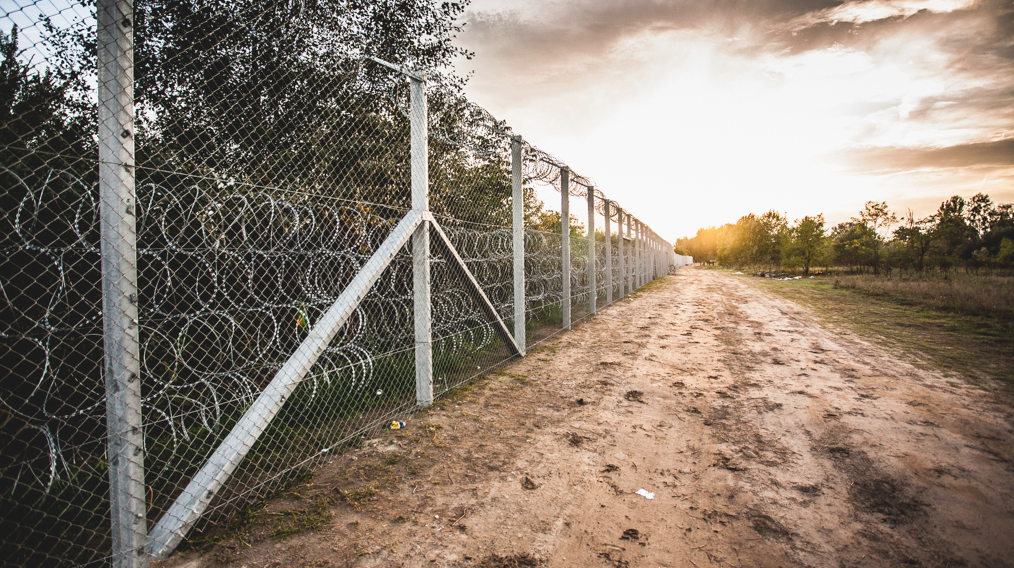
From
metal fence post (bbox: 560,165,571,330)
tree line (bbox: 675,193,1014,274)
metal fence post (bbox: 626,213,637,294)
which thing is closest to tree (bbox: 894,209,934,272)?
tree line (bbox: 675,193,1014,274)

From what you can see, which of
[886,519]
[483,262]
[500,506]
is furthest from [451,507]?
[483,262]

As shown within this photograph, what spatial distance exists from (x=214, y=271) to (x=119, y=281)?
1276 millimetres

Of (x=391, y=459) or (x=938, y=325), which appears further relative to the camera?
(x=938, y=325)

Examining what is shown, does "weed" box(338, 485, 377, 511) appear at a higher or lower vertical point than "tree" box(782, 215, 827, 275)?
lower

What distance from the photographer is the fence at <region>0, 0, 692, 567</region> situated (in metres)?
1.80

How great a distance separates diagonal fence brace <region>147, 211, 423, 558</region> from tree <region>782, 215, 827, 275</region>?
112 feet

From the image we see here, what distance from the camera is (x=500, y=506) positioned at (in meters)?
2.29

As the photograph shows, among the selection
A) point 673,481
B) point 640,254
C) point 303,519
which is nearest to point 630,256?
point 640,254

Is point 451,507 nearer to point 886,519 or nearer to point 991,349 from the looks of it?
point 886,519

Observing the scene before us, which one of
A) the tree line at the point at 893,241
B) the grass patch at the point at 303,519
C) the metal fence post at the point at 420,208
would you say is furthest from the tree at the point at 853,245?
the grass patch at the point at 303,519

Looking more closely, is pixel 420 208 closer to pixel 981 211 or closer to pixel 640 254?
pixel 640 254

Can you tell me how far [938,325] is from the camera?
7.69m

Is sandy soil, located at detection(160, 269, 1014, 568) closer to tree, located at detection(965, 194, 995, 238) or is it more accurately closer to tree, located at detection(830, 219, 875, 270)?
tree, located at detection(830, 219, 875, 270)

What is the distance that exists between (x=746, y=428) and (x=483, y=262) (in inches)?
134
